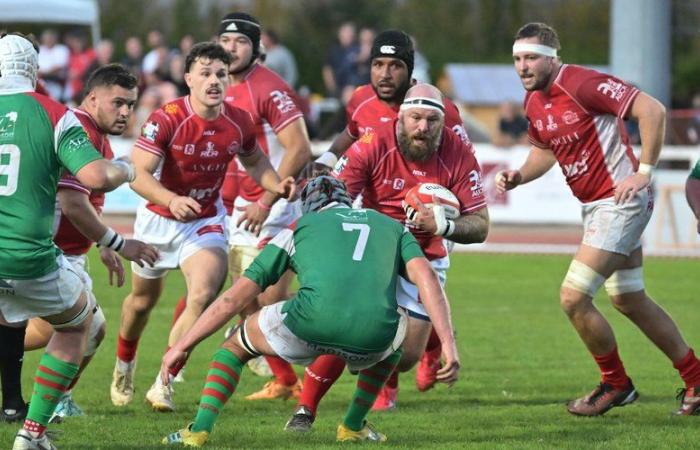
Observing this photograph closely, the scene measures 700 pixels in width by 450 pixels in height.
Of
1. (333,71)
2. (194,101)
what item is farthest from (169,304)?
(333,71)

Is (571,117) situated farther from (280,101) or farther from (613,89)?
(280,101)

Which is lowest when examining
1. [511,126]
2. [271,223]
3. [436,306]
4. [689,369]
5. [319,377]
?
[511,126]

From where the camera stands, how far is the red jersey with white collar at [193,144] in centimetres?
923

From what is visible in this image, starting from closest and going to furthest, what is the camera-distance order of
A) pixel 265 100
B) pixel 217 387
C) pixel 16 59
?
pixel 16 59 → pixel 217 387 → pixel 265 100

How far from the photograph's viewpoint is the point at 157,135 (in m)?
9.20

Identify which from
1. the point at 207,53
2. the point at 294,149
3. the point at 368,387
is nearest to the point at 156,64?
the point at 294,149

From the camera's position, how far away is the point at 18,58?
7.05 metres

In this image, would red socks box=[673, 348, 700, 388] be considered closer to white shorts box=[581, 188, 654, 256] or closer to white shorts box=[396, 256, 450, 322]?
white shorts box=[581, 188, 654, 256]

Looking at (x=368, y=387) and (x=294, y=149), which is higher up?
(x=294, y=149)

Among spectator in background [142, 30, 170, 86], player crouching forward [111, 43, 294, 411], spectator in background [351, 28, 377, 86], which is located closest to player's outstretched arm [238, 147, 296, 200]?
player crouching forward [111, 43, 294, 411]

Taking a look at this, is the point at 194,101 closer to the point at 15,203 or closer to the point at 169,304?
the point at 15,203

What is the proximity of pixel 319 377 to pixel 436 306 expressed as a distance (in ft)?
3.80

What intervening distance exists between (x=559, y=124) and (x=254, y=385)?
9.80 feet

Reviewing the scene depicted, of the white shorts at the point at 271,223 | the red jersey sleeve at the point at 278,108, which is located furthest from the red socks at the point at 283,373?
the red jersey sleeve at the point at 278,108
